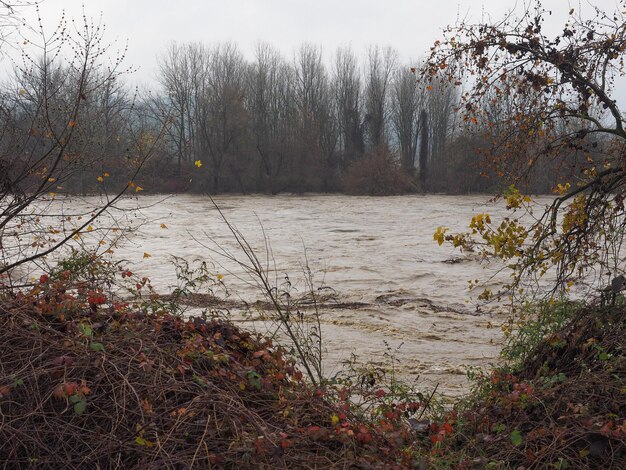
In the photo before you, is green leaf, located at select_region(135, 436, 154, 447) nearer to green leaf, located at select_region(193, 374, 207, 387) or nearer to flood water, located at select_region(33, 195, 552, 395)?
green leaf, located at select_region(193, 374, 207, 387)

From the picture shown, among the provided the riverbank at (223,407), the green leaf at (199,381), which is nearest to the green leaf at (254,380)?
the riverbank at (223,407)

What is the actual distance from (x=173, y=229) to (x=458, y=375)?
1883 cm

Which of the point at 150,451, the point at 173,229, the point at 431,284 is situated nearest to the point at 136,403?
the point at 150,451

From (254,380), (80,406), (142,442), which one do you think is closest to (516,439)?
(254,380)

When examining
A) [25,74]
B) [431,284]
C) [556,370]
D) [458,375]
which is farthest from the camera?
[431,284]

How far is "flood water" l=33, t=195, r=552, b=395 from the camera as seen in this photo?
966cm

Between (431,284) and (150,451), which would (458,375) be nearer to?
(150,451)

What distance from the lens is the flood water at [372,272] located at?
9.66 m

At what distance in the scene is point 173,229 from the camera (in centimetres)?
2594

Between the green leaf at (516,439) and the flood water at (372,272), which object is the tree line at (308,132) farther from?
the green leaf at (516,439)

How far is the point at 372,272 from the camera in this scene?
54.1ft

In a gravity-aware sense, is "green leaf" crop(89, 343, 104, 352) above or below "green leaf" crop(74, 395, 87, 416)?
above

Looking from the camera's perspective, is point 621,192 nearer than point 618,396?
No

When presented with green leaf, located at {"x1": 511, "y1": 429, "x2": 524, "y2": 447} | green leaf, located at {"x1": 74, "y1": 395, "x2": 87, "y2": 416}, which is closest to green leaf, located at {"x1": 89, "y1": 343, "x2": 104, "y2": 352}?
green leaf, located at {"x1": 74, "y1": 395, "x2": 87, "y2": 416}
